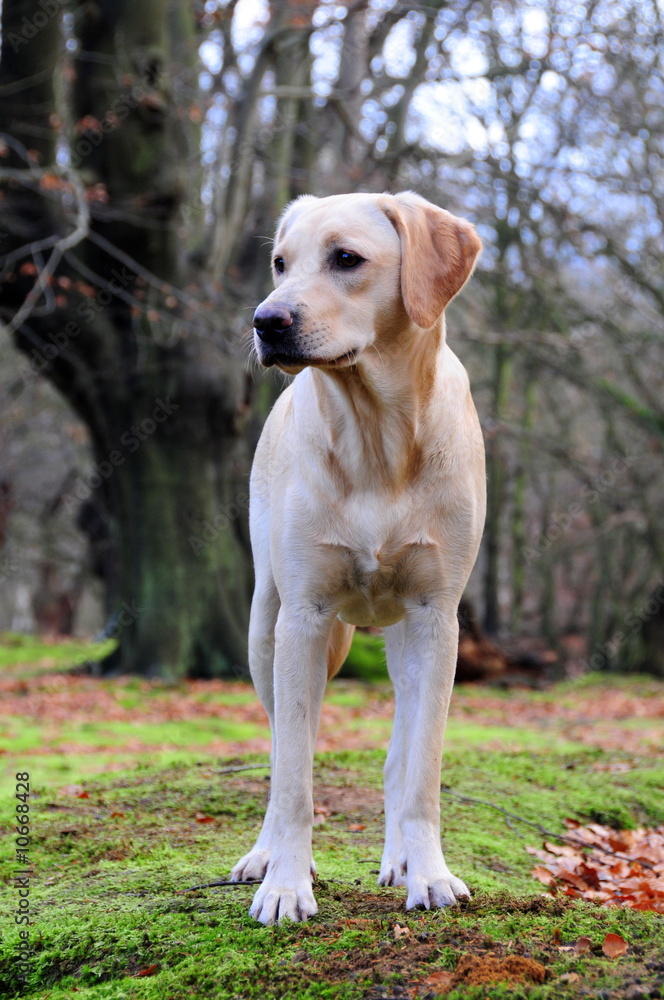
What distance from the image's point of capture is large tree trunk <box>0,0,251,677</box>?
10.7 m

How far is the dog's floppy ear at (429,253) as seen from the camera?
3.33 meters

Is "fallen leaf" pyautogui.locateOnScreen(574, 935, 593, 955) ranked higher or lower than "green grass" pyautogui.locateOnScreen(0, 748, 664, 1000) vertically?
higher

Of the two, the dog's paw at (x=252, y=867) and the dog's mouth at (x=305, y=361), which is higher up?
the dog's mouth at (x=305, y=361)

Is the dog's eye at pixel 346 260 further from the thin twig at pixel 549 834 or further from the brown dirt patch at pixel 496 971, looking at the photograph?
the thin twig at pixel 549 834

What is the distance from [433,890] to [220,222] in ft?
34.3

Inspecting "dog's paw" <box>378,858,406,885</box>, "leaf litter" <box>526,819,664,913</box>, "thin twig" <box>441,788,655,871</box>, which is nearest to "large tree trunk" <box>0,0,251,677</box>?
"thin twig" <box>441,788,655,871</box>

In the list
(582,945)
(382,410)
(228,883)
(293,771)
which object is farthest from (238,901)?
(382,410)

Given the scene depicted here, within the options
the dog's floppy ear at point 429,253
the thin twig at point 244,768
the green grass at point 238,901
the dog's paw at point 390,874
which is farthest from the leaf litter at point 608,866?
the dog's floppy ear at point 429,253

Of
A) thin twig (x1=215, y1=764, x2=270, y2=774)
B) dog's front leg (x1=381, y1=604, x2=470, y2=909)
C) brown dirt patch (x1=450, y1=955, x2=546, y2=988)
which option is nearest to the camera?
brown dirt patch (x1=450, y1=955, x2=546, y2=988)

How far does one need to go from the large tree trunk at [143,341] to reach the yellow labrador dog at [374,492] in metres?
7.30

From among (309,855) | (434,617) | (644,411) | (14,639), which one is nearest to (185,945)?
(309,855)

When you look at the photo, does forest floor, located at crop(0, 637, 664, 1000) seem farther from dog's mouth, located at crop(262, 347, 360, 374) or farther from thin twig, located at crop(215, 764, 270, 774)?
dog's mouth, located at crop(262, 347, 360, 374)

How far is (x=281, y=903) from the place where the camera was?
3.11 meters

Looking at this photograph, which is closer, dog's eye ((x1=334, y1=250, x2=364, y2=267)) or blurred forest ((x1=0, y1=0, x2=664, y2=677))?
dog's eye ((x1=334, y1=250, x2=364, y2=267))
